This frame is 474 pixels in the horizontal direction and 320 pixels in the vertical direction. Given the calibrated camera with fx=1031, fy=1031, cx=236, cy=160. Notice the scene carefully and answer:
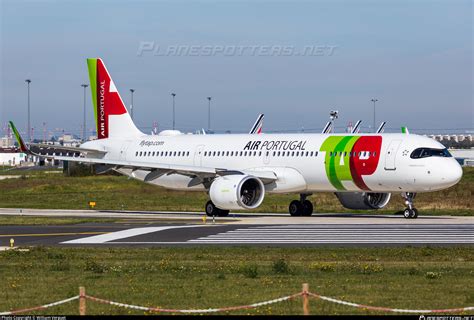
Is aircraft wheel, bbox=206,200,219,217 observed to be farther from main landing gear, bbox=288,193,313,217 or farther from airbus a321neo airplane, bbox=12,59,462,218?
main landing gear, bbox=288,193,313,217

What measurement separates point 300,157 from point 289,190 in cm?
163

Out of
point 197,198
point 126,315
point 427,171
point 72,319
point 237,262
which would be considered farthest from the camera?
point 197,198

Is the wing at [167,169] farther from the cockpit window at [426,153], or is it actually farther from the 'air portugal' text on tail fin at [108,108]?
the cockpit window at [426,153]

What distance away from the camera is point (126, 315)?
1678 centimetres

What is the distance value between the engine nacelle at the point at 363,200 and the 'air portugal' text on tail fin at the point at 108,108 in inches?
535

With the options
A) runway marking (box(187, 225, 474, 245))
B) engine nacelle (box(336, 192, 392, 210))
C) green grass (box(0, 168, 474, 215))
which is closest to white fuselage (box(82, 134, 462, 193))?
engine nacelle (box(336, 192, 392, 210))

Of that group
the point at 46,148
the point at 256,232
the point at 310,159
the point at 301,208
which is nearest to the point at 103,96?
the point at 46,148

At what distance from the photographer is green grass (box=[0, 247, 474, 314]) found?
741 inches

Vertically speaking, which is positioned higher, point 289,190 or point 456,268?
point 289,190

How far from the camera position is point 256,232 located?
36406 millimetres

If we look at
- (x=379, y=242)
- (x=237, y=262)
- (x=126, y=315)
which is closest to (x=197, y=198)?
(x=379, y=242)

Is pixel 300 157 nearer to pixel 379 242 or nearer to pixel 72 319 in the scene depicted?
pixel 379 242

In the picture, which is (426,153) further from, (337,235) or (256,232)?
(256,232)

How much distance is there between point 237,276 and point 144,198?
39801mm
